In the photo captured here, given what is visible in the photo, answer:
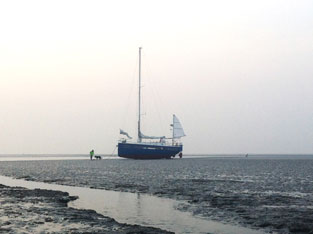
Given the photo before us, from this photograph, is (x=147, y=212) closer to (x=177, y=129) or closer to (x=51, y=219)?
(x=51, y=219)

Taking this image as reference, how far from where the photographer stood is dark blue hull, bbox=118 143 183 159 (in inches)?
4534

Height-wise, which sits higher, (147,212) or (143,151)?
(143,151)

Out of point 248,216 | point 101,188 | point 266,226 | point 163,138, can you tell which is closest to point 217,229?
point 266,226

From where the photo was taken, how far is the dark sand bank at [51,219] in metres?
17.5

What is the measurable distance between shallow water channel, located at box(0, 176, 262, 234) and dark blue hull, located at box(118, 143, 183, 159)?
3220 inches

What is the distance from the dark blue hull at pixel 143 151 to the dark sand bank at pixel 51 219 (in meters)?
87.2

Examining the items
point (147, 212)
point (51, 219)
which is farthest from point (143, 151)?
→ point (51, 219)

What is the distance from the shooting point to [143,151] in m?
117

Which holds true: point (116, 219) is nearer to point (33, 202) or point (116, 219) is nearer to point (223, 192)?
point (33, 202)

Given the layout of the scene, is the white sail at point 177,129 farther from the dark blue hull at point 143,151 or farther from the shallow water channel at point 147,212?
the shallow water channel at point 147,212

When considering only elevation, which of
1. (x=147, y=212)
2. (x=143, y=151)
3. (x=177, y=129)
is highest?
(x=177, y=129)

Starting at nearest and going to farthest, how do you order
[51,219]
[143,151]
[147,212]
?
[51,219]
[147,212]
[143,151]

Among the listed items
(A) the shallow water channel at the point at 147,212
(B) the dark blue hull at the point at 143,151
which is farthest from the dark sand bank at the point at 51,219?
(B) the dark blue hull at the point at 143,151

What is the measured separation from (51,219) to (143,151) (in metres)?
96.9
